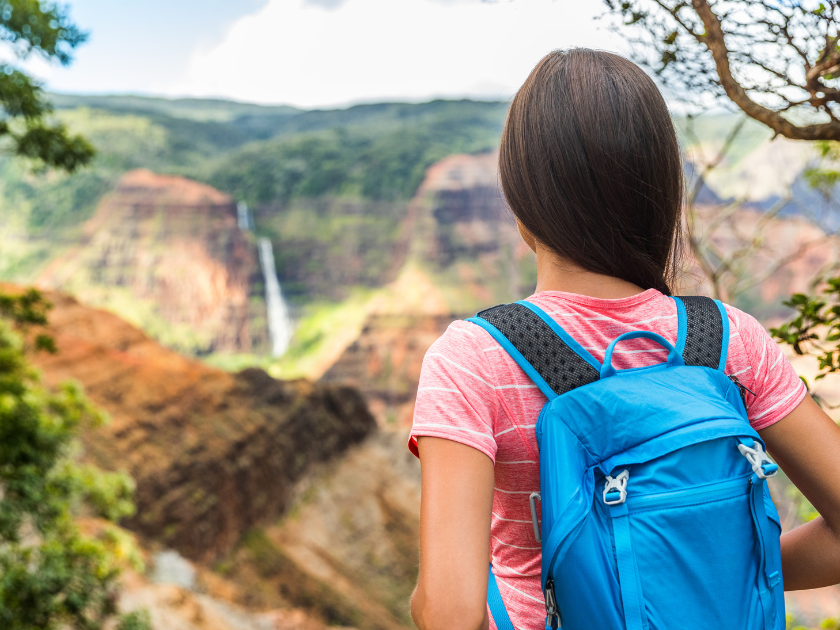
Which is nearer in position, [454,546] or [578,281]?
[454,546]

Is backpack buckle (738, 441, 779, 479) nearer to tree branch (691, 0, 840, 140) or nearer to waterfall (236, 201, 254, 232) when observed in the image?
tree branch (691, 0, 840, 140)

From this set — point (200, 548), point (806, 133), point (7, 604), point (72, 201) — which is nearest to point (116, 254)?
point (72, 201)

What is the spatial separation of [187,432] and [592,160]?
56.3ft

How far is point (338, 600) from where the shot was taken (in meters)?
14.5

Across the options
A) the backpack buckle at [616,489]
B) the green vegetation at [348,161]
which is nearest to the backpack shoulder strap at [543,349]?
the backpack buckle at [616,489]

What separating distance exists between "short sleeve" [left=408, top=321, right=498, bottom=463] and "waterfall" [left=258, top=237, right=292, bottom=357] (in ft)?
151

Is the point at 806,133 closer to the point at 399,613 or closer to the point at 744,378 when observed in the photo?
the point at 744,378

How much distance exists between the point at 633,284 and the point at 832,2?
84 centimetres

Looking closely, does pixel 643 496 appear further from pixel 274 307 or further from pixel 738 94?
pixel 274 307

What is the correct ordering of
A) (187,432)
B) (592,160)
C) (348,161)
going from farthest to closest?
(348,161) < (187,432) < (592,160)

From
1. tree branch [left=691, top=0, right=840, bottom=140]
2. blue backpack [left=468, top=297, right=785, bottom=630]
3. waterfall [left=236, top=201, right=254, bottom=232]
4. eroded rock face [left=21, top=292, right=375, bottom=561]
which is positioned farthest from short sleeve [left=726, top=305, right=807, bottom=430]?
waterfall [left=236, top=201, right=254, bottom=232]

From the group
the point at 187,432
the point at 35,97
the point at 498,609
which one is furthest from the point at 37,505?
the point at 187,432

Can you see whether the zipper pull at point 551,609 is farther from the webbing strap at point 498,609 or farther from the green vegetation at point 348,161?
the green vegetation at point 348,161

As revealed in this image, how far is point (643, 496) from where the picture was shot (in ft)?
2.26
